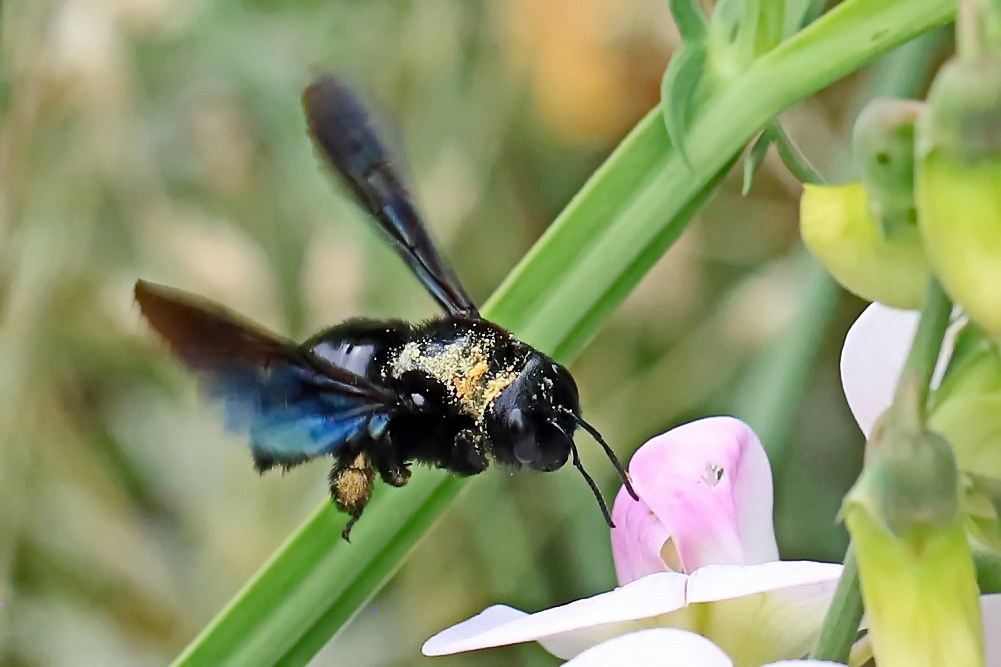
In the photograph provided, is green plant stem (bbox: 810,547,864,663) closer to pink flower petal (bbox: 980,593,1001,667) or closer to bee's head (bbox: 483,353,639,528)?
pink flower petal (bbox: 980,593,1001,667)

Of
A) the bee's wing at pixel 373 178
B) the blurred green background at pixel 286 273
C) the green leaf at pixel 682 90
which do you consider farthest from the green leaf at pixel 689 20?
the blurred green background at pixel 286 273

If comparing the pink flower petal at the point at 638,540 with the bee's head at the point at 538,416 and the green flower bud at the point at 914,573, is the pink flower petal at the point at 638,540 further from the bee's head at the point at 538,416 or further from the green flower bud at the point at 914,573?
the green flower bud at the point at 914,573

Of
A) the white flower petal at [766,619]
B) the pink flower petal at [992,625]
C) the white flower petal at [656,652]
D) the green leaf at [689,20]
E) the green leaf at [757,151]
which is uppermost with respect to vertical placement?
the green leaf at [689,20]

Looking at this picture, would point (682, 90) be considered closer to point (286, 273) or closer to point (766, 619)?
point (766, 619)

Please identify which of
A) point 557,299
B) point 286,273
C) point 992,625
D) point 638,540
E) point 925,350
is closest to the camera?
point 925,350

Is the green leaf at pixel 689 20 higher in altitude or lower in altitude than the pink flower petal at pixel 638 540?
higher

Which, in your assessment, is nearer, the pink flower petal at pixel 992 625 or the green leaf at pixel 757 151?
the pink flower petal at pixel 992 625

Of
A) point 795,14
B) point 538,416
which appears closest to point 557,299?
point 538,416
